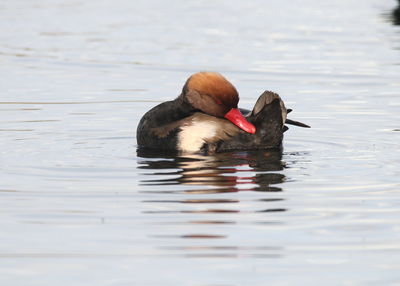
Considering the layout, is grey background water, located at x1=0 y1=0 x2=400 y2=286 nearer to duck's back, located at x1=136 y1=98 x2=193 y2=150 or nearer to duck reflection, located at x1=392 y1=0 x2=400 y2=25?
duck's back, located at x1=136 y1=98 x2=193 y2=150

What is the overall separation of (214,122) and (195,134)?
0.84 ft

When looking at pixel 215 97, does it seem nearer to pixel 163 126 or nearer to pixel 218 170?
pixel 163 126

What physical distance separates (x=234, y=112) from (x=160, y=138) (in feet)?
2.66

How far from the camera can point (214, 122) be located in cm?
1133

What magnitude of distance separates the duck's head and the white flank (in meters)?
0.18

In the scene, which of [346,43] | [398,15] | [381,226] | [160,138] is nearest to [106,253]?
[381,226]

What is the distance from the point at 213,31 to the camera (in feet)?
76.4

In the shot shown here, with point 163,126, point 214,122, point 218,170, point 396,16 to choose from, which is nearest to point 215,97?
point 214,122

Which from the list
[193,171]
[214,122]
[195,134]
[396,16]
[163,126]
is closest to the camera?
[193,171]

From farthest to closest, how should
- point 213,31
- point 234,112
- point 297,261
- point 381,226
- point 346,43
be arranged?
point 213,31 < point 346,43 < point 234,112 < point 381,226 < point 297,261

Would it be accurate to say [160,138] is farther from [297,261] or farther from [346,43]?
[346,43]

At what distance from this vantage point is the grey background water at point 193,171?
271 inches

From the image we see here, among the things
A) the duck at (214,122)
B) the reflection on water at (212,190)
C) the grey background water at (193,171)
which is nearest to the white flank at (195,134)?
the duck at (214,122)

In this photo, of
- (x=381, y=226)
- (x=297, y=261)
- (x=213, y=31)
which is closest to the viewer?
(x=297, y=261)
